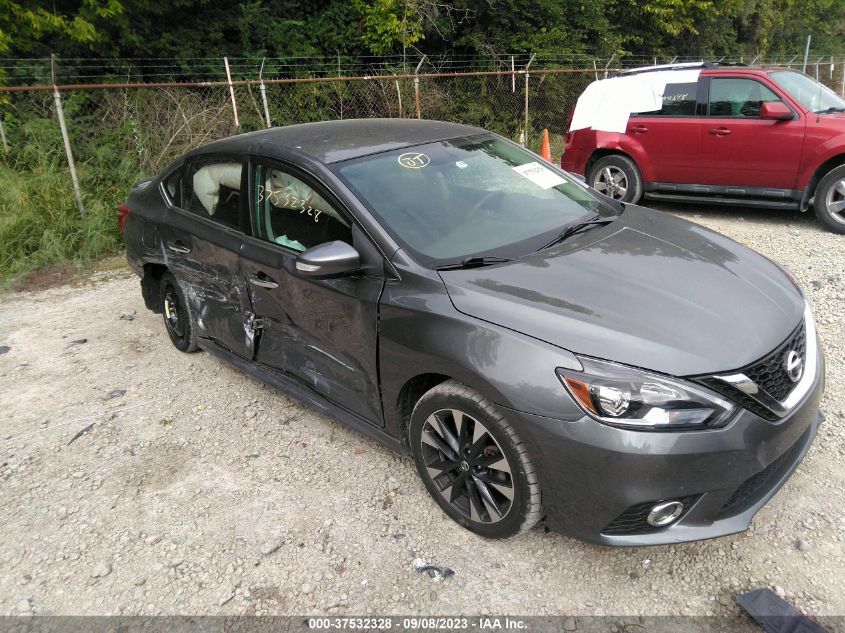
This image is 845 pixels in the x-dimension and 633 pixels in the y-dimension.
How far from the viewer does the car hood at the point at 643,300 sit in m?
2.39

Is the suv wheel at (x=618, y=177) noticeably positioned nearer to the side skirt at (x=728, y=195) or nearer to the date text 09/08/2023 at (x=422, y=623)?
the side skirt at (x=728, y=195)

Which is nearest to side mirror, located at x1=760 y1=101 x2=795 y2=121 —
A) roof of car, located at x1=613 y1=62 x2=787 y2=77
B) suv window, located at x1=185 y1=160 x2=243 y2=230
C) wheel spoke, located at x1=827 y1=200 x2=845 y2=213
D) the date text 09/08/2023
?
roof of car, located at x1=613 y1=62 x2=787 y2=77

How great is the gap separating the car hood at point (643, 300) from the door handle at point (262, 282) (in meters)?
1.12

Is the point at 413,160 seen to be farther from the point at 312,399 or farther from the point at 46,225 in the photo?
the point at 46,225

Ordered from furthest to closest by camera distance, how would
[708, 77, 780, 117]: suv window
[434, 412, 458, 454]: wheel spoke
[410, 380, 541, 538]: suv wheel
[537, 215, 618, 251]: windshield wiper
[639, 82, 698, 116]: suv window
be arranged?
[639, 82, 698, 116]: suv window
[708, 77, 780, 117]: suv window
[537, 215, 618, 251]: windshield wiper
[434, 412, 458, 454]: wheel spoke
[410, 380, 541, 538]: suv wheel

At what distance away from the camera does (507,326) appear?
2.53m

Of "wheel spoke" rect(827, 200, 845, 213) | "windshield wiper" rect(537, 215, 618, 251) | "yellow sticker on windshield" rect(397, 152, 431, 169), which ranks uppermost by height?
"yellow sticker on windshield" rect(397, 152, 431, 169)

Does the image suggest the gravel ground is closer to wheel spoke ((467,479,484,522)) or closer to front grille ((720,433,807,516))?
wheel spoke ((467,479,484,522))

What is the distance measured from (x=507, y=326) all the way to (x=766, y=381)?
100 cm

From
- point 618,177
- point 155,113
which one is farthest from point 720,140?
point 155,113

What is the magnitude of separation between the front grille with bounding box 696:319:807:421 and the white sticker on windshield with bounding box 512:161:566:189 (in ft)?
5.10

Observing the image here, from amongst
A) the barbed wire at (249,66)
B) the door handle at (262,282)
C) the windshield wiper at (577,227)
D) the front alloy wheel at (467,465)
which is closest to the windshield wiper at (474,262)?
the windshield wiper at (577,227)

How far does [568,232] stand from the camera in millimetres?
3281

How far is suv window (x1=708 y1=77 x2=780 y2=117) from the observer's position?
716 cm
